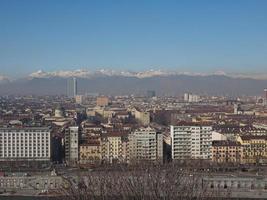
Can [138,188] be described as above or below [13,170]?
above

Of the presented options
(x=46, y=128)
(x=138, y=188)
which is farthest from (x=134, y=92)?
(x=138, y=188)

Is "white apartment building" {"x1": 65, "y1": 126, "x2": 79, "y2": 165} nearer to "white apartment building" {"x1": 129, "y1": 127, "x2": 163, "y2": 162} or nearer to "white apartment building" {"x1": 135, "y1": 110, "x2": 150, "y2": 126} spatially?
"white apartment building" {"x1": 129, "y1": 127, "x2": 163, "y2": 162}

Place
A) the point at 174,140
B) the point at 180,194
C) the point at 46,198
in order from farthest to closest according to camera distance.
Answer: the point at 174,140, the point at 46,198, the point at 180,194

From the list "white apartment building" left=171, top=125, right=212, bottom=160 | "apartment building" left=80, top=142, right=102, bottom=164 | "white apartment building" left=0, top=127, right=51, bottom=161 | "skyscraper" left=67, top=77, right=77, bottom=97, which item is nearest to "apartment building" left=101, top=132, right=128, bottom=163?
"apartment building" left=80, top=142, right=102, bottom=164

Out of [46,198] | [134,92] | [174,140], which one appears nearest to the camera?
[46,198]

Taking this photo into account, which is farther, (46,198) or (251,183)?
(251,183)

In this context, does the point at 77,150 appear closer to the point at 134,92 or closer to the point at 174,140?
the point at 174,140

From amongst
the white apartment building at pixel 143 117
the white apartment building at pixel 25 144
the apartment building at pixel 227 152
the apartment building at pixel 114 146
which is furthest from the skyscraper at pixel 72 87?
the apartment building at pixel 227 152
